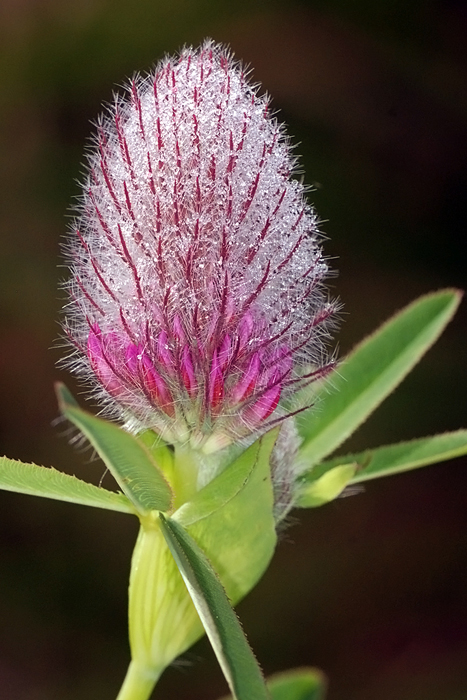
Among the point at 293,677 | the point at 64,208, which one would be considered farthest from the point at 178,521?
the point at 64,208

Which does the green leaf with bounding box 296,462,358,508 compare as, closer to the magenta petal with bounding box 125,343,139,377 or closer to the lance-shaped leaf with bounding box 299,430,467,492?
the lance-shaped leaf with bounding box 299,430,467,492

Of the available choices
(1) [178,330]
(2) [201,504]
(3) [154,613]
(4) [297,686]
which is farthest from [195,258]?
(4) [297,686]

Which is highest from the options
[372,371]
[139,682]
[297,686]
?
[372,371]

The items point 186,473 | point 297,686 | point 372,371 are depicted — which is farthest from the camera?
point 297,686

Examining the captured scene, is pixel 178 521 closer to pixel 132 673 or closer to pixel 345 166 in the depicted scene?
pixel 132 673

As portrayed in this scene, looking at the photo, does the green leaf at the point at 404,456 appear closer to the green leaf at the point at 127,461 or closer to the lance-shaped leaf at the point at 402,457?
the lance-shaped leaf at the point at 402,457

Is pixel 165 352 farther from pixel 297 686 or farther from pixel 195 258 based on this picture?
pixel 297 686

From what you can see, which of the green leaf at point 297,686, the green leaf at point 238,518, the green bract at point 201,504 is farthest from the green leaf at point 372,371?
the green leaf at point 297,686
